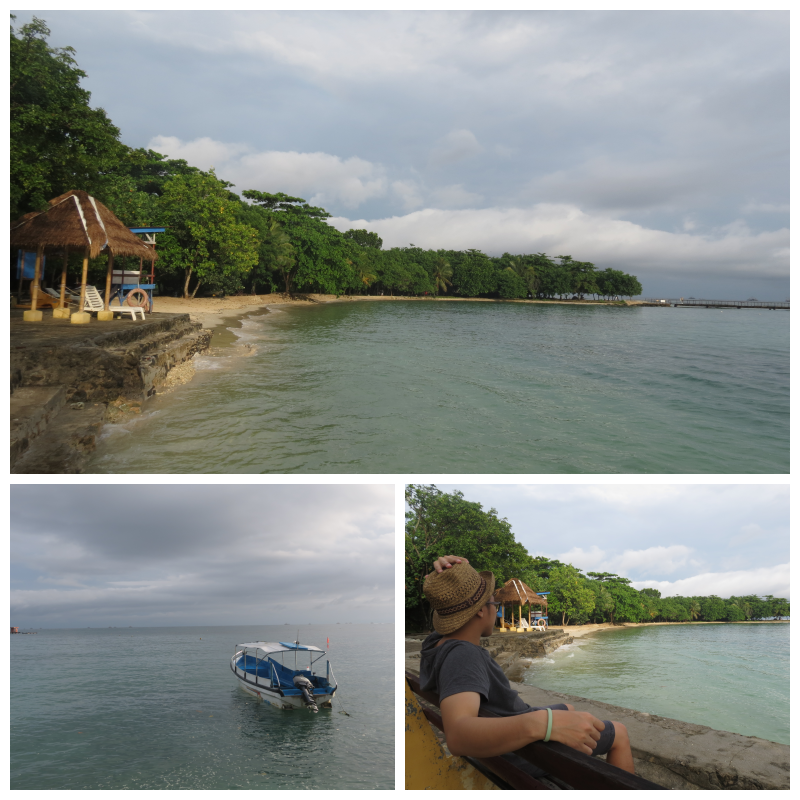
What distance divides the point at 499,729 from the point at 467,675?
0.19 meters

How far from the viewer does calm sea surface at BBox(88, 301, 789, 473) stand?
641 centimetres

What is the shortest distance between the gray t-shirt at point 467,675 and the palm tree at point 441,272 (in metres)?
65.2

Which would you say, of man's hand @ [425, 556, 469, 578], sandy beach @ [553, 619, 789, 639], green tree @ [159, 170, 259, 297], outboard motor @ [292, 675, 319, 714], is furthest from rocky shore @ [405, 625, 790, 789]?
green tree @ [159, 170, 259, 297]

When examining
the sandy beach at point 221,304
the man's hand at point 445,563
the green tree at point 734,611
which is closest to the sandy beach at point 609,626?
→ the green tree at point 734,611

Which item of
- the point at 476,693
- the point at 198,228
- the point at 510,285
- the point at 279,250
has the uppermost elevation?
the point at 510,285

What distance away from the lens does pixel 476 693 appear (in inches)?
65.2

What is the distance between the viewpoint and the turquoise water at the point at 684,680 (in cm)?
941

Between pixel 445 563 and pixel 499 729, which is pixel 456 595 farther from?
pixel 499 729

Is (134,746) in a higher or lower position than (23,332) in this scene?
lower

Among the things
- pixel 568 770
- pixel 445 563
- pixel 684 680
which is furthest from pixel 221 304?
pixel 568 770

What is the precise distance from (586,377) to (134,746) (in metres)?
15.9
